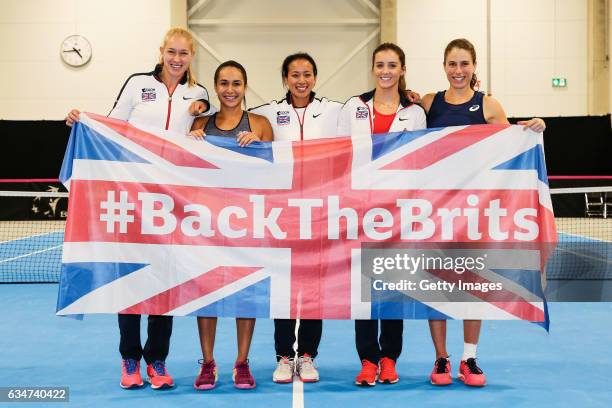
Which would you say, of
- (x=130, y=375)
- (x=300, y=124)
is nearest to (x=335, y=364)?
(x=130, y=375)

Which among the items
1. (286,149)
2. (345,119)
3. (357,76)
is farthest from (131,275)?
(357,76)

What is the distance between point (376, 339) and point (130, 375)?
153 centimetres

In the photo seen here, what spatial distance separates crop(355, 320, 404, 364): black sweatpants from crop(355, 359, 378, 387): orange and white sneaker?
0.10ft

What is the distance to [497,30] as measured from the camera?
701 inches

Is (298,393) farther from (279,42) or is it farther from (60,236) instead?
(279,42)

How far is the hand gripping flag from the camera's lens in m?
4.04

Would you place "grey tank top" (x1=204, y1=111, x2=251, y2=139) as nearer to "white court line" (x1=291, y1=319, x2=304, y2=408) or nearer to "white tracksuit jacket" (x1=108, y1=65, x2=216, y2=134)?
"white tracksuit jacket" (x1=108, y1=65, x2=216, y2=134)

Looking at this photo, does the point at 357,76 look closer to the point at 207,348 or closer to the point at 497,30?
the point at 497,30

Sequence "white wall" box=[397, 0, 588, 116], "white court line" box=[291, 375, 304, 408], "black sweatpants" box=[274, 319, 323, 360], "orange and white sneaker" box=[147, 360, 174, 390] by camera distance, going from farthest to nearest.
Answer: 1. "white wall" box=[397, 0, 588, 116]
2. "black sweatpants" box=[274, 319, 323, 360]
3. "orange and white sneaker" box=[147, 360, 174, 390]
4. "white court line" box=[291, 375, 304, 408]

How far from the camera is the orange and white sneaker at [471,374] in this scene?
4.06 meters

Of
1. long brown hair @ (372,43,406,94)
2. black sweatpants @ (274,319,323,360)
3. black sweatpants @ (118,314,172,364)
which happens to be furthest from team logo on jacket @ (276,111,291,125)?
black sweatpants @ (118,314,172,364)

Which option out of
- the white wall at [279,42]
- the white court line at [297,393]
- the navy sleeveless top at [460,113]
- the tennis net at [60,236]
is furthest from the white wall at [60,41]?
the white court line at [297,393]

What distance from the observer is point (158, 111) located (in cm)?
420

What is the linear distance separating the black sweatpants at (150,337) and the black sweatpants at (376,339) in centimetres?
120
